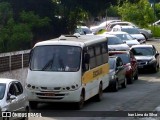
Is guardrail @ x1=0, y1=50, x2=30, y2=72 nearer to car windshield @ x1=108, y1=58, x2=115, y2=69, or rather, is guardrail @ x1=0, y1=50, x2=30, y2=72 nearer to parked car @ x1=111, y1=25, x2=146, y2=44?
car windshield @ x1=108, y1=58, x2=115, y2=69

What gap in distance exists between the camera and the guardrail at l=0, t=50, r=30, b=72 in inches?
1058

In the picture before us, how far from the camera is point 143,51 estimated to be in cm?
3991

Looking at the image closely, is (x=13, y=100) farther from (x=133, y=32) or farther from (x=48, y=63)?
(x=133, y=32)

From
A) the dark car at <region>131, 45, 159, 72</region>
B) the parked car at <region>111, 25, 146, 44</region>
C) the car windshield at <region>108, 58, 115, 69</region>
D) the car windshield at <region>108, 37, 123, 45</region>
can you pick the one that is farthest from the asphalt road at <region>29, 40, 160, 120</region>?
the parked car at <region>111, 25, 146, 44</region>

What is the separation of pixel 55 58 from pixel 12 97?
5424 millimetres

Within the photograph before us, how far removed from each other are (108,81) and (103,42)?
5.94 feet

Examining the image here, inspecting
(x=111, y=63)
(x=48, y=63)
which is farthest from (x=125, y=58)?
(x=48, y=63)

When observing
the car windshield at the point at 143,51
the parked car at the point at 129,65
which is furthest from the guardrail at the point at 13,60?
the car windshield at the point at 143,51

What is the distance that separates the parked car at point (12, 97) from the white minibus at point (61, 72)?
3136 millimetres

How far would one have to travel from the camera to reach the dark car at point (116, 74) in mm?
29016

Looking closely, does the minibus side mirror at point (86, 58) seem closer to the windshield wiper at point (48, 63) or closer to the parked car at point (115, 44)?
the windshield wiper at point (48, 63)

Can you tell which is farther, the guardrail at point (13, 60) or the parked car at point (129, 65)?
the parked car at point (129, 65)

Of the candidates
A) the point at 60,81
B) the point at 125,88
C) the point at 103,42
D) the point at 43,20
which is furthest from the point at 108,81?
the point at 43,20

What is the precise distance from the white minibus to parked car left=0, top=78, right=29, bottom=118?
10.3 ft
